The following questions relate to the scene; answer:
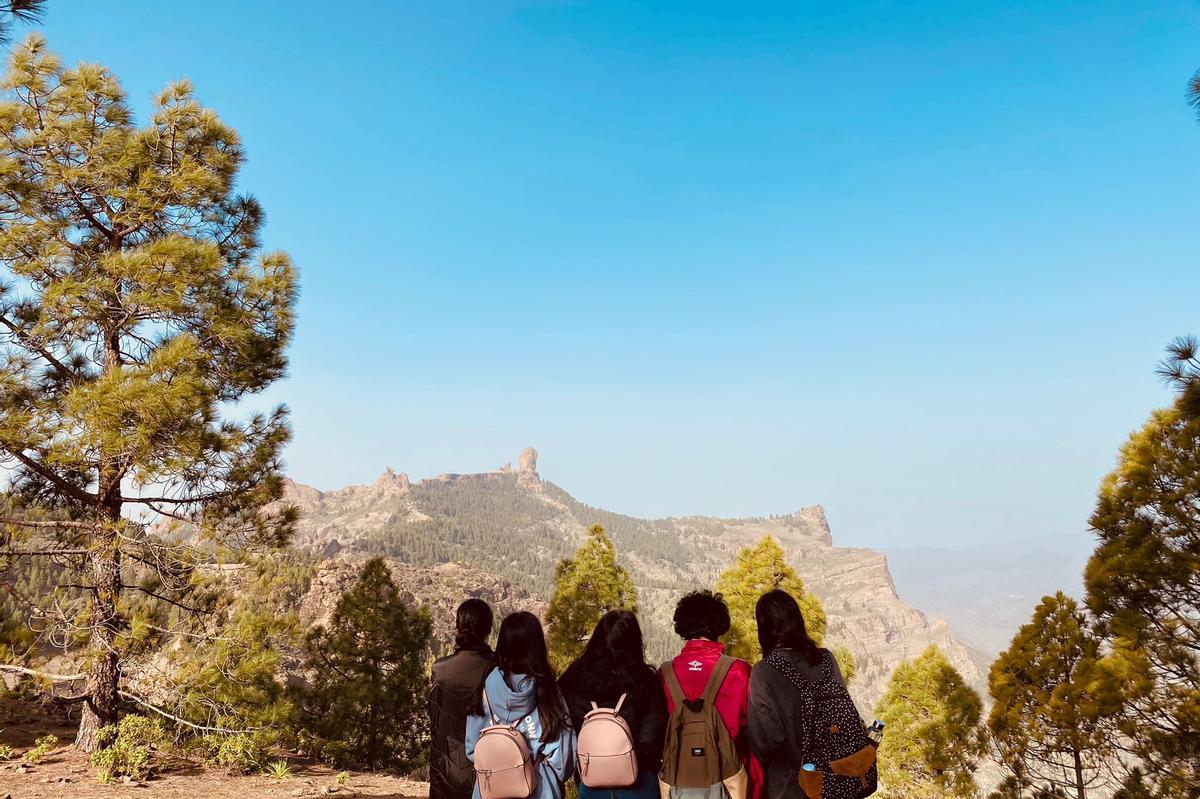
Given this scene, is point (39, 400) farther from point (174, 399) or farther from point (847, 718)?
point (847, 718)

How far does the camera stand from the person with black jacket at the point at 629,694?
11.4 feet

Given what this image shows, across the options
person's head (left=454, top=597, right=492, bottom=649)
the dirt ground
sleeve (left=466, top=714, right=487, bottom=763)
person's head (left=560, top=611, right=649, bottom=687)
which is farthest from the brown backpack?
the dirt ground

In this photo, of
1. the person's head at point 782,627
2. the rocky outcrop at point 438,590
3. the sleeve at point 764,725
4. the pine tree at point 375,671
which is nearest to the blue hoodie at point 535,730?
the sleeve at point 764,725

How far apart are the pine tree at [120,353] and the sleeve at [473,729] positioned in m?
5.40

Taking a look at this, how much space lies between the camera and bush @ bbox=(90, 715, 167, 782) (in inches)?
300

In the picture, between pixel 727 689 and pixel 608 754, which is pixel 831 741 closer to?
pixel 727 689

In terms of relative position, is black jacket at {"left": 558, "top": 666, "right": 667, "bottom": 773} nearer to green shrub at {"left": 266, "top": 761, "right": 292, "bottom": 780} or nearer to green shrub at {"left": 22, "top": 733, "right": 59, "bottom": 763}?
green shrub at {"left": 266, "top": 761, "right": 292, "bottom": 780}

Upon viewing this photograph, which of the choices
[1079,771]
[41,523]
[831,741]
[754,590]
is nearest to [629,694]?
[831,741]

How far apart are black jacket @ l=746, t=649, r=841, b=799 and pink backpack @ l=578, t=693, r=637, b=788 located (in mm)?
630

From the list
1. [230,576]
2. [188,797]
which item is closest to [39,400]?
[230,576]

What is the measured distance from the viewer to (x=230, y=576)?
9.05m

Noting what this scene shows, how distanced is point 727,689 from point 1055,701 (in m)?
6.08

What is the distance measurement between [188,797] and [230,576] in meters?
2.74

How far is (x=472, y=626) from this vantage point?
13.2 ft
